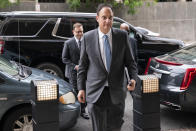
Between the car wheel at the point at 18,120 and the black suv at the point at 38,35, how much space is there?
153 inches

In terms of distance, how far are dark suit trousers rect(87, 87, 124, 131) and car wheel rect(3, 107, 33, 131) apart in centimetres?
148

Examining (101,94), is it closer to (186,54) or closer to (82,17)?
(186,54)

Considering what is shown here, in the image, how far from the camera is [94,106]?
12.2 ft

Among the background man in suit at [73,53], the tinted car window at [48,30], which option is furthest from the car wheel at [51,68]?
the background man in suit at [73,53]

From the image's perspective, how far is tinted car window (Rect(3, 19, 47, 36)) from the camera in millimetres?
8625

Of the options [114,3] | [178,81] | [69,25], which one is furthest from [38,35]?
[114,3]

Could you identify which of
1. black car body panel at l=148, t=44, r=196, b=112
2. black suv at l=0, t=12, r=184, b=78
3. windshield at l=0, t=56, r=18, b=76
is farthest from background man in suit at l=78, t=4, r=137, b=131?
black suv at l=0, t=12, r=184, b=78

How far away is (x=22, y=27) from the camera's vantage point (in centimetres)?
876

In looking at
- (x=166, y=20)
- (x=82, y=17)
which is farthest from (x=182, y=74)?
(x=166, y=20)

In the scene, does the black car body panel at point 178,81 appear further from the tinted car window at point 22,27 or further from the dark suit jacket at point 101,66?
the tinted car window at point 22,27

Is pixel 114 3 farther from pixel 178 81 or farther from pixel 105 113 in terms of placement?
pixel 105 113

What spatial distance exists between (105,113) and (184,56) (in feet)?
10.2

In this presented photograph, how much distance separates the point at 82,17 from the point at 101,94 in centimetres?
573

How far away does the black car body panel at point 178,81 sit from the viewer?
5.67 m
